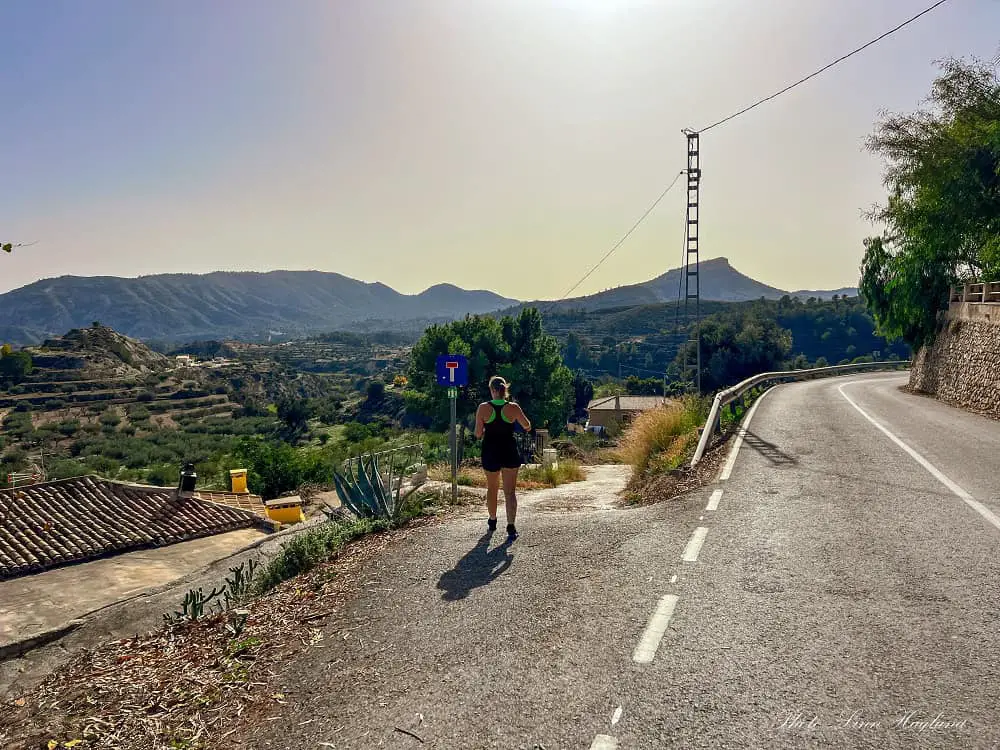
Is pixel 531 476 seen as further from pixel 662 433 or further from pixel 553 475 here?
pixel 662 433

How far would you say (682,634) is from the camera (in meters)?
4.14

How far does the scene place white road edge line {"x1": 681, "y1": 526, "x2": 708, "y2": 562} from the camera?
5680 millimetres

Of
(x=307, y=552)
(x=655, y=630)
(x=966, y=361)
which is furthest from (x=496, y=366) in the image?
(x=655, y=630)

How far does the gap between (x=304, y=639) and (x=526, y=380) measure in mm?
41256

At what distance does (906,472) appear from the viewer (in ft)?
28.9

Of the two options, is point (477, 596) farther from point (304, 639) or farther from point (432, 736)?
point (432, 736)

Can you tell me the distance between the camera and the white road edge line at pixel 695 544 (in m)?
5.68

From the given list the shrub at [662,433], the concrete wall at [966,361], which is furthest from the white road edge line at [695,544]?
the concrete wall at [966,361]

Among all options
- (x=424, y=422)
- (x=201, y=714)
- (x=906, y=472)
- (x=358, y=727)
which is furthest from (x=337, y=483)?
(x=424, y=422)

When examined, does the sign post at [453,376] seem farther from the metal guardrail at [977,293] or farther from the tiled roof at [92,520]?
the metal guardrail at [977,293]

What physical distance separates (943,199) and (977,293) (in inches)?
127

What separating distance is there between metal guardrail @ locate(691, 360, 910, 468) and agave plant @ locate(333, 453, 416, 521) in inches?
197

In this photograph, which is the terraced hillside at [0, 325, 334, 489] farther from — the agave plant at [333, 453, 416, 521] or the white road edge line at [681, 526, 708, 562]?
the white road edge line at [681, 526, 708, 562]

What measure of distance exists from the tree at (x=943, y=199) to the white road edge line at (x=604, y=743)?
68.5 ft
